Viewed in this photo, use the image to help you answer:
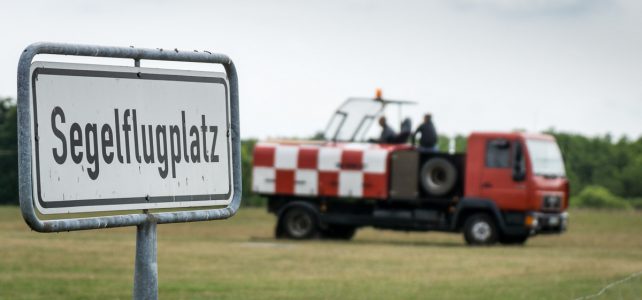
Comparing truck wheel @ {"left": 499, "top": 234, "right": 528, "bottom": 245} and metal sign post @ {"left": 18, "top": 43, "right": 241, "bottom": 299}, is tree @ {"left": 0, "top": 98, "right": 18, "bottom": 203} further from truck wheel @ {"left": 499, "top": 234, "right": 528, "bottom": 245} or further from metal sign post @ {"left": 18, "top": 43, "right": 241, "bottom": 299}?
metal sign post @ {"left": 18, "top": 43, "right": 241, "bottom": 299}

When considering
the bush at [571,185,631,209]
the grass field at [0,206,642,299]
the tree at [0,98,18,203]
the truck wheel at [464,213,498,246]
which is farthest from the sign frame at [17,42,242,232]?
the bush at [571,185,631,209]

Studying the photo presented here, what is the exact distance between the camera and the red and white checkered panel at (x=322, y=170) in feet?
96.6

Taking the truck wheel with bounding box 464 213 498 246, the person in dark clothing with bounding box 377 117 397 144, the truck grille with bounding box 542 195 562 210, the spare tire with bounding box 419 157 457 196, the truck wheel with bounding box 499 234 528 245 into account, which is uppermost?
the person in dark clothing with bounding box 377 117 397 144

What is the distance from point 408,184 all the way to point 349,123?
234cm

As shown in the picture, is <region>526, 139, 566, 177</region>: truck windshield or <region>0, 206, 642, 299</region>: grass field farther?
<region>526, 139, 566, 177</region>: truck windshield

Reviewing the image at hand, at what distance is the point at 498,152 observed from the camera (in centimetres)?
2859

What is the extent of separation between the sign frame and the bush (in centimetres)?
4965

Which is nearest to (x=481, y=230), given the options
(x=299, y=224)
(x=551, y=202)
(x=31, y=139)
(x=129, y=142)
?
(x=551, y=202)

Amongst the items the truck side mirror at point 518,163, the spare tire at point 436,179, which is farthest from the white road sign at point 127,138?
the spare tire at point 436,179

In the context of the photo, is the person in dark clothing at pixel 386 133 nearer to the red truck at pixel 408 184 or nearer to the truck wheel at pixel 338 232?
the red truck at pixel 408 184

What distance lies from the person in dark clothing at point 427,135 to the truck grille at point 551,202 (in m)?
2.55

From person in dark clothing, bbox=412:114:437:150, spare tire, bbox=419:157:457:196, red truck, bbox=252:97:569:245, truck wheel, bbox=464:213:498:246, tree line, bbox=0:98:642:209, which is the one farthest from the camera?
tree line, bbox=0:98:642:209

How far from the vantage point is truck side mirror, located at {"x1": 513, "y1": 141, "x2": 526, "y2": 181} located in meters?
28.3

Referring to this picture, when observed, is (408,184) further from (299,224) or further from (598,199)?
(598,199)
